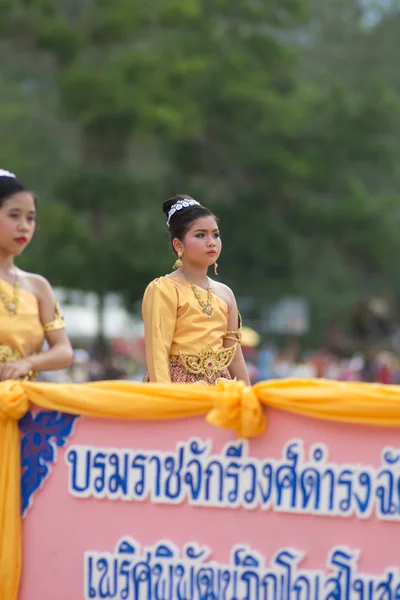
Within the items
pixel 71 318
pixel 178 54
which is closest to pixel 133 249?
pixel 178 54

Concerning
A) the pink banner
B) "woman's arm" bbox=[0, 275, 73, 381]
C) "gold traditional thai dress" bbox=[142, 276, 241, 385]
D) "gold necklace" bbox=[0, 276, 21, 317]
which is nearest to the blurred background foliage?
"gold traditional thai dress" bbox=[142, 276, 241, 385]

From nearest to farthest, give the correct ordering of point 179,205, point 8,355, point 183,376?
1. point 8,355
2. point 183,376
3. point 179,205

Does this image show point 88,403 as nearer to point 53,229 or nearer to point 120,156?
point 53,229

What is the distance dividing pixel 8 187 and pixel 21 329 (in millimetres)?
553

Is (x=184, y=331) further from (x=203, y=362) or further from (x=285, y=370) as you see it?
(x=285, y=370)

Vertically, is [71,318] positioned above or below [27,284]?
above

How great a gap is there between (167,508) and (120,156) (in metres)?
22.0

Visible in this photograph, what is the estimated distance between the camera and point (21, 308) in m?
4.86

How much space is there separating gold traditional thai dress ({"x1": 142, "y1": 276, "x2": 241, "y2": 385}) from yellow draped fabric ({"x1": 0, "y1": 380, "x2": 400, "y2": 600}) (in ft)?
2.64

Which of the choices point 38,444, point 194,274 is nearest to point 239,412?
point 38,444

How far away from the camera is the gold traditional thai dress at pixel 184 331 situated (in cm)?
509

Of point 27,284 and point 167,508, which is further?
point 27,284

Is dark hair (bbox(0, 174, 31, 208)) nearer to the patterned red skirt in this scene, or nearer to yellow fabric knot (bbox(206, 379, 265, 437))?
the patterned red skirt

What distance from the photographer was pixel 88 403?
4.26 meters
